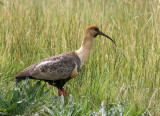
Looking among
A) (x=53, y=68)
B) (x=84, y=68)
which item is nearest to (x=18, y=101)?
(x=53, y=68)

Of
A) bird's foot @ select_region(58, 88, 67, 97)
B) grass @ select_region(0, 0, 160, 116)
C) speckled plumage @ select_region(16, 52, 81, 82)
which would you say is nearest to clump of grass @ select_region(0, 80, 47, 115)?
grass @ select_region(0, 0, 160, 116)

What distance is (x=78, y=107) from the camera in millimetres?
4223

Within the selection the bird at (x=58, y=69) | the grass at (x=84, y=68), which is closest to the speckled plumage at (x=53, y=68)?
the bird at (x=58, y=69)

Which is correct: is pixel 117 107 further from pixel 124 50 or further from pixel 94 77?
pixel 124 50

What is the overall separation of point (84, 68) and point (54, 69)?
0.79 meters

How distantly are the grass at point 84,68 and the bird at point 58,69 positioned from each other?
0.52 ft

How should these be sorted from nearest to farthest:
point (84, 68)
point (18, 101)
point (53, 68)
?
point (18, 101)
point (53, 68)
point (84, 68)

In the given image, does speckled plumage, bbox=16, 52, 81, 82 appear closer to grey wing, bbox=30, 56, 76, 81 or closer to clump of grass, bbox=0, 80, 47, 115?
grey wing, bbox=30, 56, 76, 81

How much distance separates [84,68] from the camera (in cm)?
563

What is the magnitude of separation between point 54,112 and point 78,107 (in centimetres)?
32

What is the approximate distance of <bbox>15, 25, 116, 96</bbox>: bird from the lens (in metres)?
4.82

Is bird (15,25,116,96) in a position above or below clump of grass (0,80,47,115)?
above

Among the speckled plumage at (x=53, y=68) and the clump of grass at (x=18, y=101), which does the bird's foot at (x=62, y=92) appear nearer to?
the speckled plumage at (x=53, y=68)

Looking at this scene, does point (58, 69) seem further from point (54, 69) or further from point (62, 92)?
point (62, 92)
